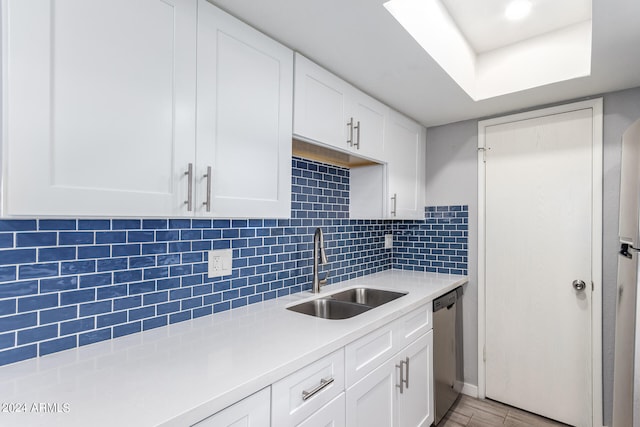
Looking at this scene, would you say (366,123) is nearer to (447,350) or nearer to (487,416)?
(447,350)

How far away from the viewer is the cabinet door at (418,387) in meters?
1.79

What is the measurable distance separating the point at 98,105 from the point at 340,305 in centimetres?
151

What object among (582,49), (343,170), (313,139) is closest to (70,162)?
(313,139)

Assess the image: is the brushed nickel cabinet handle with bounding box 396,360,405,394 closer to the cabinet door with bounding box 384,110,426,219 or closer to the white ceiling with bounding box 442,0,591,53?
the cabinet door with bounding box 384,110,426,219

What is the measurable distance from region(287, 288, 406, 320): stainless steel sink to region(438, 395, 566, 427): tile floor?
0.95 metres

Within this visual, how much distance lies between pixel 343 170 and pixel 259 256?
982 mm

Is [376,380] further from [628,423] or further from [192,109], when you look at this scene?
[192,109]

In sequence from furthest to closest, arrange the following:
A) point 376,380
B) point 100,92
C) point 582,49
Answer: point 582,49, point 376,380, point 100,92

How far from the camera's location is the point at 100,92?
3.02 ft

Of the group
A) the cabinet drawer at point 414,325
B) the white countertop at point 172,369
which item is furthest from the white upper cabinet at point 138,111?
the cabinet drawer at point 414,325

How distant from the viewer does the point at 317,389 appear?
46.8 inches

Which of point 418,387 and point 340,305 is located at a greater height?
point 340,305

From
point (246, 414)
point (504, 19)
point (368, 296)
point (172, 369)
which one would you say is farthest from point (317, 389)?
point (504, 19)

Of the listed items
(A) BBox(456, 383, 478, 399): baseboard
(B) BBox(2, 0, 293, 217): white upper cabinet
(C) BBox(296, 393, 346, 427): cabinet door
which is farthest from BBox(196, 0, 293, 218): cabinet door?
(A) BBox(456, 383, 478, 399): baseboard
